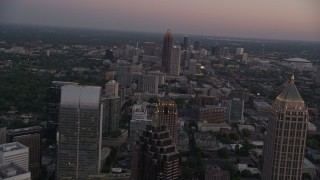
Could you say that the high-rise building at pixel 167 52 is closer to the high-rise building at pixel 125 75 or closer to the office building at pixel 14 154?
the high-rise building at pixel 125 75

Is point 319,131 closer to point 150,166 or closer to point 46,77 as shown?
point 150,166

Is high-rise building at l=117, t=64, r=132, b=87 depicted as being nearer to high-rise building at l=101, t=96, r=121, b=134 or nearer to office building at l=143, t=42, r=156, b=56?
high-rise building at l=101, t=96, r=121, b=134

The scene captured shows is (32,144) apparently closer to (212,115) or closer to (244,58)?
(212,115)

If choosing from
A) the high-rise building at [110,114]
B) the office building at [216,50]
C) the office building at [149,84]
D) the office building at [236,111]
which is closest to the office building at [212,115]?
the office building at [236,111]

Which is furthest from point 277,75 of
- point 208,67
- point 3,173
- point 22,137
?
point 3,173

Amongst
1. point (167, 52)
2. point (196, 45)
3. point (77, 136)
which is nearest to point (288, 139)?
point (77, 136)
